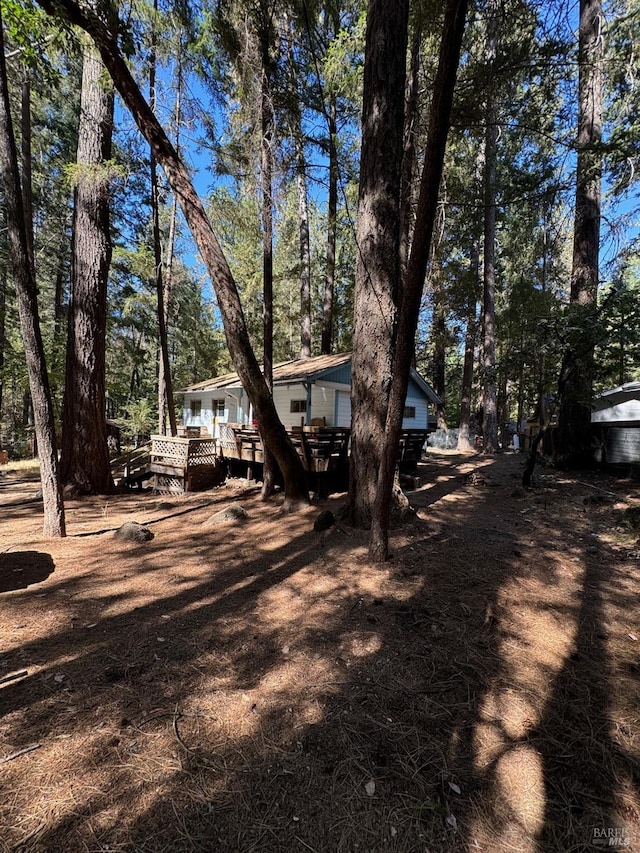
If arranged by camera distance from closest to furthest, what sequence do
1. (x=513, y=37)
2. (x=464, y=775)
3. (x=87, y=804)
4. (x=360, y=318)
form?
(x=87, y=804) < (x=464, y=775) < (x=360, y=318) < (x=513, y=37)

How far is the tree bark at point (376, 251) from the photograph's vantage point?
14.5ft

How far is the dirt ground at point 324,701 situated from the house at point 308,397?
30.4 feet

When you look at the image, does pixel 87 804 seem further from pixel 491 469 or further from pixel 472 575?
pixel 491 469

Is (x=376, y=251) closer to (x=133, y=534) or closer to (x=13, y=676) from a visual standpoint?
(x=133, y=534)

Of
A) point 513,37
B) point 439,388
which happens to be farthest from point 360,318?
point 439,388

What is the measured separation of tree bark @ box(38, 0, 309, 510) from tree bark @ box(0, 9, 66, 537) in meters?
1.25

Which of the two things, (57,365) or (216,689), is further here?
(57,365)

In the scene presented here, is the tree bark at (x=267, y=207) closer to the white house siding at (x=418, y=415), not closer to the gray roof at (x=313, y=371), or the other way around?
the gray roof at (x=313, y=371)

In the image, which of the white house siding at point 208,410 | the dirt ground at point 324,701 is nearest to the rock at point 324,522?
the dirt ground at point 324,701

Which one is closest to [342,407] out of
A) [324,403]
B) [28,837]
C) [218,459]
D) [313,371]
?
[324,403]

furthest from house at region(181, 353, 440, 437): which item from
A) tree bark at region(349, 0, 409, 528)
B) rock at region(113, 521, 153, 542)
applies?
rock at region(113, 521, 153, 542)

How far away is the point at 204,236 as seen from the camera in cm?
558

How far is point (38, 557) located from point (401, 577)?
4.22 metres

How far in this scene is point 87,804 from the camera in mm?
1442
